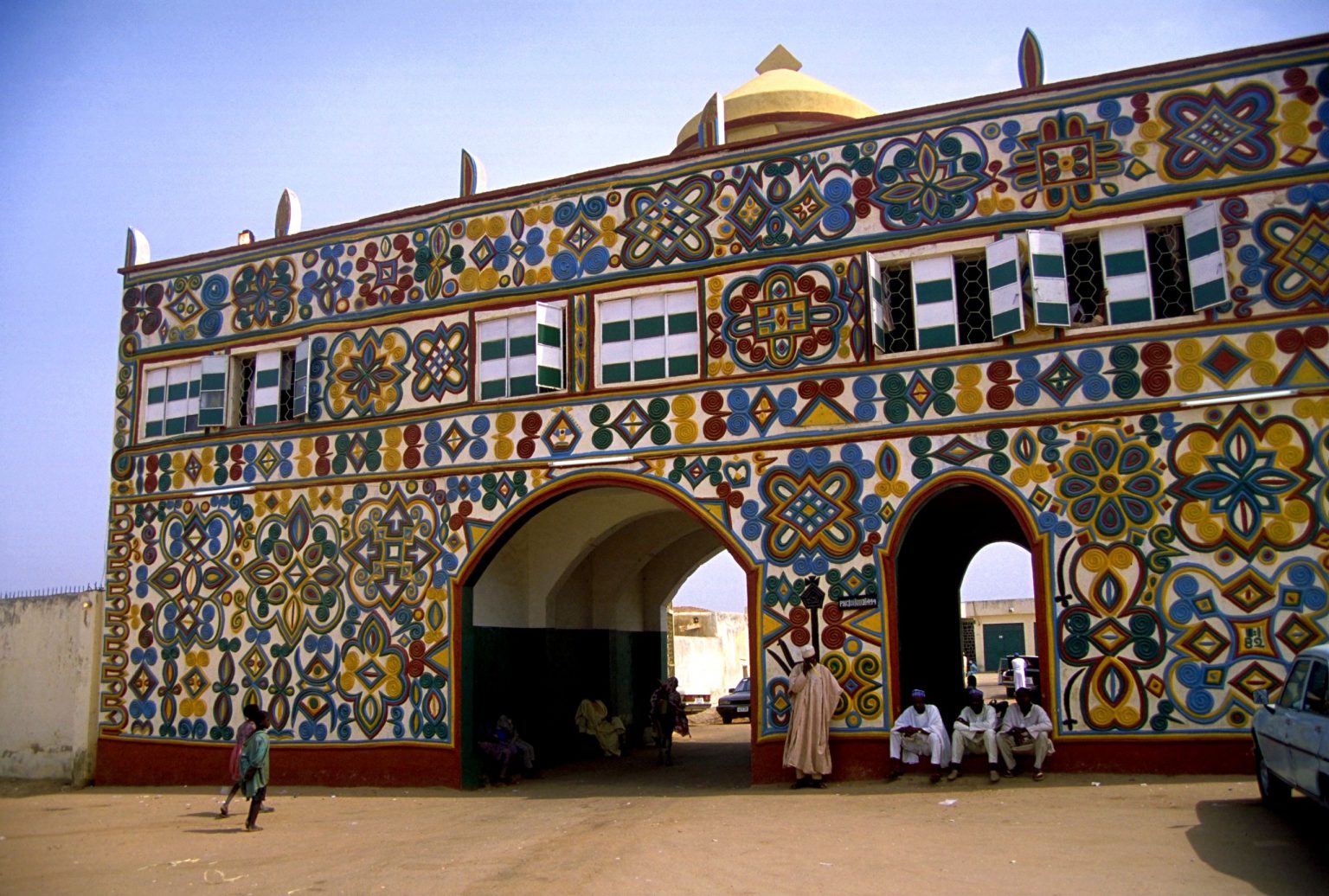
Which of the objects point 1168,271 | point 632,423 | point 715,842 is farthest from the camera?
point 632,423

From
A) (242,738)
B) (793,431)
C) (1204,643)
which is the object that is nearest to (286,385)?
(242,738)

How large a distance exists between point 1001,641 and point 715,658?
12337 mm

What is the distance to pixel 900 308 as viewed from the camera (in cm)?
1270

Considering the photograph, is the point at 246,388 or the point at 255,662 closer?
the point at 255,662

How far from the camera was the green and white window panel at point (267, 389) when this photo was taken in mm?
15156

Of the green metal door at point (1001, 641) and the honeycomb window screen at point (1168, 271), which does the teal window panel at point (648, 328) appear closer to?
the honeycomb window screen at point (1168, 271)

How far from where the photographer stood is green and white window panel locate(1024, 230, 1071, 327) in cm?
1144

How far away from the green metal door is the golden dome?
24899mm

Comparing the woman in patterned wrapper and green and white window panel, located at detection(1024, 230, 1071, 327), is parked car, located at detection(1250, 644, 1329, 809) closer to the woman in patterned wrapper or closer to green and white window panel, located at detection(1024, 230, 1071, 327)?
green and white window panel, located at detection(1024, 230, 1071, 327)

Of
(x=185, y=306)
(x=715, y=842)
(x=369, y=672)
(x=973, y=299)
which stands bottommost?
(x=715, y=842)

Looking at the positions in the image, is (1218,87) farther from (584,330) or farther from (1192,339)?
(584,330)

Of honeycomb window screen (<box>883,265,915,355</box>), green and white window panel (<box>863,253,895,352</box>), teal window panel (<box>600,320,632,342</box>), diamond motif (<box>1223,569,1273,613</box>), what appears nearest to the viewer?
diamond motif (<box>1223,569,1273,613</box>)

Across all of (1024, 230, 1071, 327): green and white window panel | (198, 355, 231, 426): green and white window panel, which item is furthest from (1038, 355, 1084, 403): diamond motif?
(198, 355, 231, 426): green and white window panel

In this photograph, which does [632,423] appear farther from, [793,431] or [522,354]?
[793,431]
